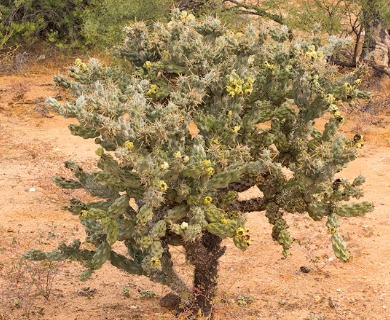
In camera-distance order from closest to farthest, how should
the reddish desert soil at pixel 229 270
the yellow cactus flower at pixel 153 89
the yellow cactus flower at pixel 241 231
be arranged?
the yellow cactus flower at pixel 241 231, the yellow cactus flower at pixel 153 89, the reddish desert soil at pixel 229 270

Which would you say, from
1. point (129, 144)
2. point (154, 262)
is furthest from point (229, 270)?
point (129, 144)

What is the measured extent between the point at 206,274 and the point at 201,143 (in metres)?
1.43

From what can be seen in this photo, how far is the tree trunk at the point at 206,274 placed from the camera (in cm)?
607

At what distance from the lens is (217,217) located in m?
5.36

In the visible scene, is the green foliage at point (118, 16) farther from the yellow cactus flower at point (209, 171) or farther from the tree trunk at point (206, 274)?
the yellow cactus flower at point (209, 171)

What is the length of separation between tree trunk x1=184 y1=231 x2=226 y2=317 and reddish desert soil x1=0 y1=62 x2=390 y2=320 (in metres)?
0.19

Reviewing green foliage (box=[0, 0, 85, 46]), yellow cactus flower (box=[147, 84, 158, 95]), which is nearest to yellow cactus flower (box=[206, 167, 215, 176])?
yellow cactus flower (box=[147, 84, 158, 95])

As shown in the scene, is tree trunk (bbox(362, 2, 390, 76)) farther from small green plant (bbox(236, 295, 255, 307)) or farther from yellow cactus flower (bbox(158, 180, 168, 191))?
yellow cactus flower (bbox(158, 180, 168, 191))

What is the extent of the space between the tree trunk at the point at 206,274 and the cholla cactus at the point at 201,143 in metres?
0.01

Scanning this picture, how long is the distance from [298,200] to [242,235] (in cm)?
84

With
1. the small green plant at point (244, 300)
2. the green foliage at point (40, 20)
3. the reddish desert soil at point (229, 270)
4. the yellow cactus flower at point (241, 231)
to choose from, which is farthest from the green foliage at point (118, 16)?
the yellow cactus flower at point (241, 231)

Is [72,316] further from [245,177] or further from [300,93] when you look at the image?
[300,93]

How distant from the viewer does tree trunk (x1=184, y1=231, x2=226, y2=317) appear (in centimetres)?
607

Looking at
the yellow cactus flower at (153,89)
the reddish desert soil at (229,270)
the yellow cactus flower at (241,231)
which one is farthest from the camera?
the reddish desert soil at (229,270)
